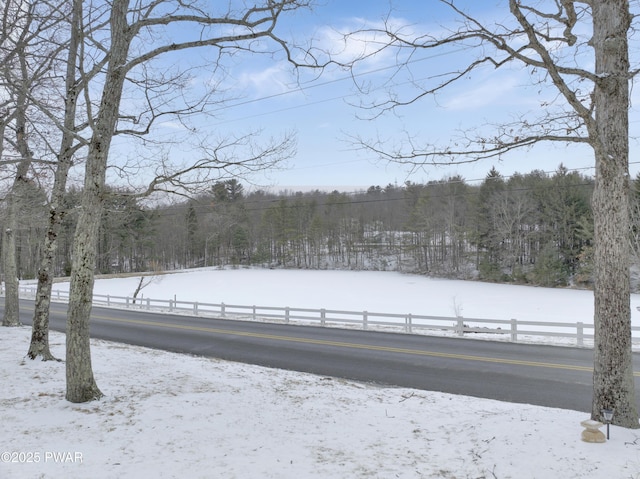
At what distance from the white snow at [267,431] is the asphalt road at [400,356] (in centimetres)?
125

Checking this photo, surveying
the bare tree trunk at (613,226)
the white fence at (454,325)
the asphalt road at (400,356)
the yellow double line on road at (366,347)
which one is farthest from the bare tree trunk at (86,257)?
the white fence at (454,325)

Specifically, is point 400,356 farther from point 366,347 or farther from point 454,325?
point 454,325

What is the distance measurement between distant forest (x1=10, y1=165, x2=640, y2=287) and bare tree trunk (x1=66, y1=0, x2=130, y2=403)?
21.1 m

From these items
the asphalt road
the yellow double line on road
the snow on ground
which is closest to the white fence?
the asphalt road

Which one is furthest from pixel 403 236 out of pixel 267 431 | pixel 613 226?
pixel 267 431

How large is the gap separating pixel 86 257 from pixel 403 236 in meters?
62.3

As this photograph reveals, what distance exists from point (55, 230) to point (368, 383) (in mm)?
6812

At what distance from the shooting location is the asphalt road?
332 inches

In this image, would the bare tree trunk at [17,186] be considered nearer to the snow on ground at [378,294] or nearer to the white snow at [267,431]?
the white snow at [267,431]

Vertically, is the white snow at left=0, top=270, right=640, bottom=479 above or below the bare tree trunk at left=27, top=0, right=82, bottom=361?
below

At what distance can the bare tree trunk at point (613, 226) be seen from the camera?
15.3 ft

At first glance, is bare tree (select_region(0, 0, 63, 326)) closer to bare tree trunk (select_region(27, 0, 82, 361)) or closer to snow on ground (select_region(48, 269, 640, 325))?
bare tree trunk (select_region(27, 0, 82, 361))

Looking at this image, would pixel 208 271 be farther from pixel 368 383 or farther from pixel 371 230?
pixel 368 383

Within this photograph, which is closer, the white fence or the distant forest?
the white fence
